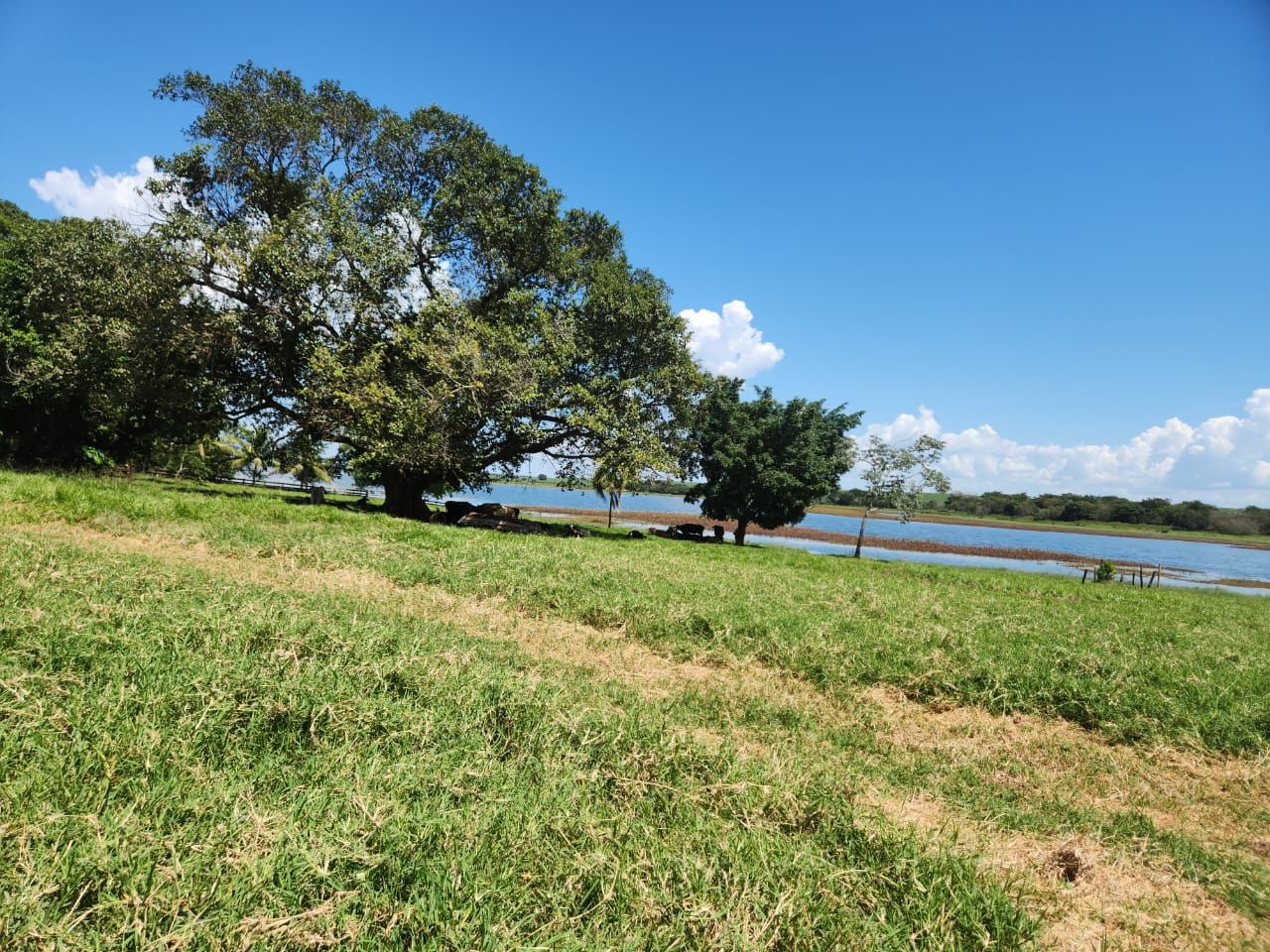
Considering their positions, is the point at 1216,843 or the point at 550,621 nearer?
the point at 1216,843

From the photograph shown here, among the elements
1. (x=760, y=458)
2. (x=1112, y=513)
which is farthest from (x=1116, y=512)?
(x=760, y=458)

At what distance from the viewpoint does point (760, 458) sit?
103ft

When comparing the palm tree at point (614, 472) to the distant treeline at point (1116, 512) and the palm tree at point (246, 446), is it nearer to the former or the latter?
the palm tree at point (246, 446)

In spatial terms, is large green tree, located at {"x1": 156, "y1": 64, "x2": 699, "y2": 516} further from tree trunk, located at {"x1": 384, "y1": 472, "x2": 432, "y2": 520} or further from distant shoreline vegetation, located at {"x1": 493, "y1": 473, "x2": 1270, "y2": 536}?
distant shoreline vegetation, located at {"x1": 493, "y1": 473, "x2": 1270, "y2": 536}

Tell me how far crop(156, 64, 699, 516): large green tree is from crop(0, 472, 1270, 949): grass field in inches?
518

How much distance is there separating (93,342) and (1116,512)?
557 feet

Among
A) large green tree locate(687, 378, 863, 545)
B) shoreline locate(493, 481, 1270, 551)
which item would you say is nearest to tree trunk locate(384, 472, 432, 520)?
large green tree locate(687, 378, 863, 545)

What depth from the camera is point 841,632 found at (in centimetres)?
887

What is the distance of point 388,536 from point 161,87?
2107cm

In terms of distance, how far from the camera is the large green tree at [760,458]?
3122 centimetres

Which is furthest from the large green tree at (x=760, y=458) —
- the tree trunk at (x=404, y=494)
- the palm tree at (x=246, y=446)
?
the palm tree at (x=246, y=446)

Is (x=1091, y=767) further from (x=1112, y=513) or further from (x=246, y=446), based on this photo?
(x=1112, y=513)

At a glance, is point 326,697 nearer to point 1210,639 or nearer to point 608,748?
point 608,748

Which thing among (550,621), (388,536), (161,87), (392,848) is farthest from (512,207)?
(392,848)
